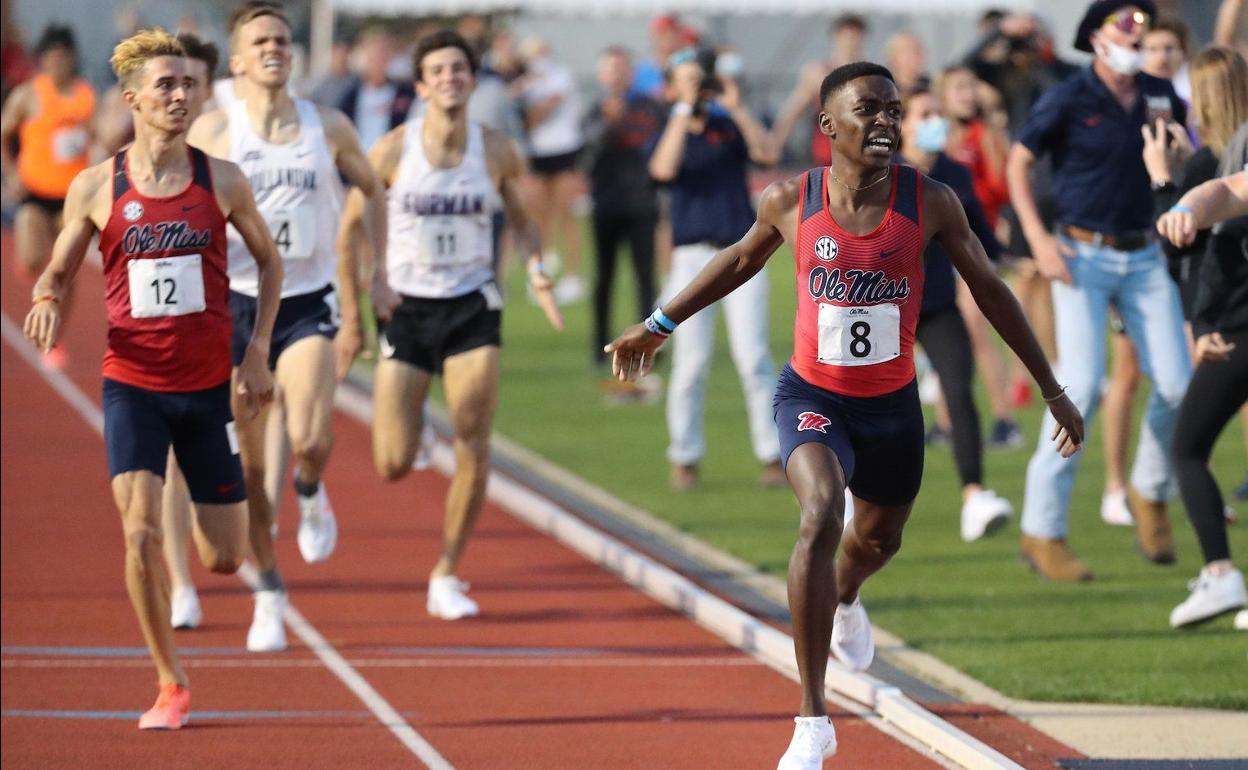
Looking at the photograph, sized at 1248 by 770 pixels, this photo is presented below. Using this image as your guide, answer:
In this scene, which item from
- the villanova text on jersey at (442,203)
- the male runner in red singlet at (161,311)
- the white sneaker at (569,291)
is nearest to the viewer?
the male runner in red singlet at (161,311)

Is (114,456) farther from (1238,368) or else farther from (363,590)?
(1238,368)

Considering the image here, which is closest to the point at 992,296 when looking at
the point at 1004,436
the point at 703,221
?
the point at 703,221

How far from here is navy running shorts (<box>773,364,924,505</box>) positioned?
676cm

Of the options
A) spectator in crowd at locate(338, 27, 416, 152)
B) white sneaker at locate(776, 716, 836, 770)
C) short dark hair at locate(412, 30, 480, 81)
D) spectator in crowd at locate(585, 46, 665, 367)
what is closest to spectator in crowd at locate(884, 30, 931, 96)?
spectator in crowd at locate(585, 46, 665, 367)

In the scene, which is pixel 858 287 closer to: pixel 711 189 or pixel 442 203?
pixel 442 203

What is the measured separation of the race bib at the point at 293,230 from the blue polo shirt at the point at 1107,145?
3.38 meters

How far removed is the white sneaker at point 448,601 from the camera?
9.68 metres

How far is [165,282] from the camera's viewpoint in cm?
767

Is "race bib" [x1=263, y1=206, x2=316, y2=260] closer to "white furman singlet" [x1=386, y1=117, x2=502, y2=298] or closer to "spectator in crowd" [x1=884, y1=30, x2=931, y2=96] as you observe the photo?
"white furman singlet" [x1=386, y1=117, x2=502, y2=298]

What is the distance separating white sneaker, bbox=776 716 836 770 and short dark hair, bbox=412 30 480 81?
426 centimetres

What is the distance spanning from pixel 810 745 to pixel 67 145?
12.8m

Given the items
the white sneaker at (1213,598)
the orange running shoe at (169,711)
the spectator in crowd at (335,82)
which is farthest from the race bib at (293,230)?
the spectator in crowd at (335,82)

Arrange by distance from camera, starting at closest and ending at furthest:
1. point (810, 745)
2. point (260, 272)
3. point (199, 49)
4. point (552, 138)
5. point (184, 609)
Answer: point (810, 745) → point (260, 272) → point (199, 49) → point (184, 609) → point (552, 138)

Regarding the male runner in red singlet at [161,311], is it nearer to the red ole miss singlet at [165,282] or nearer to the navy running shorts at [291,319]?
the red ole miss singlet at [165,282]
